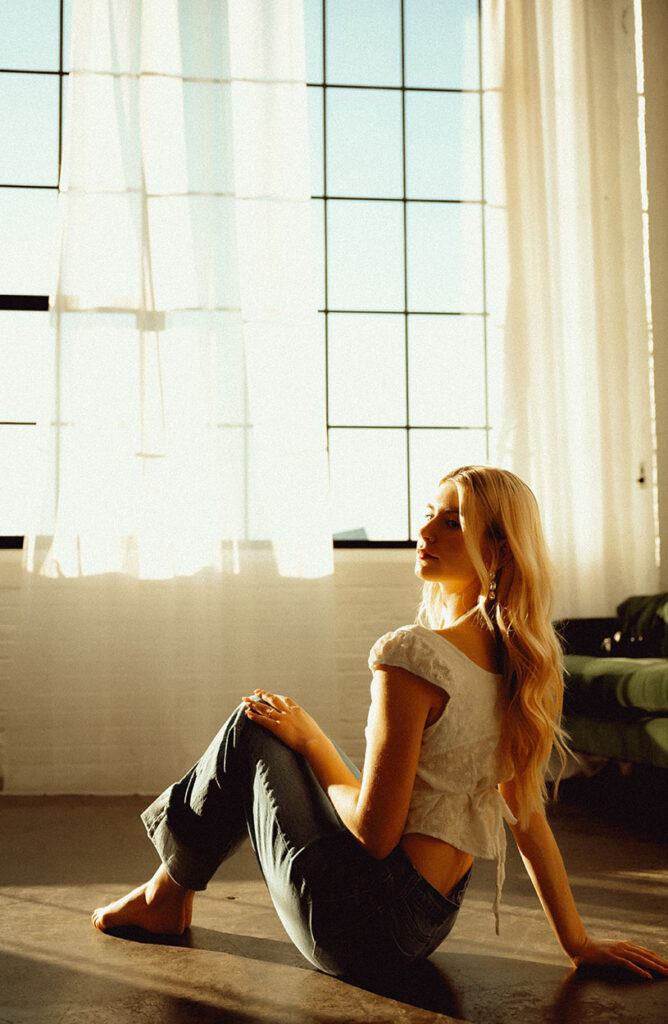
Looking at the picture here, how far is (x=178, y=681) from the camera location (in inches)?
169

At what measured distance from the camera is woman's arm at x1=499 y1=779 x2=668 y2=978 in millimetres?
1785

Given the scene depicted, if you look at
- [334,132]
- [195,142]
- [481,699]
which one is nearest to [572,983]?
[481,699]

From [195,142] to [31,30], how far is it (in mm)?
1098

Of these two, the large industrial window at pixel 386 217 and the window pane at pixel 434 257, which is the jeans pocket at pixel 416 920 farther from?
the window pane at pixel 434 257

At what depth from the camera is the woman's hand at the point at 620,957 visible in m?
1.83

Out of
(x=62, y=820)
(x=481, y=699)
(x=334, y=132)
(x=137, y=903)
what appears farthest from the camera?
(x=334, y=132)

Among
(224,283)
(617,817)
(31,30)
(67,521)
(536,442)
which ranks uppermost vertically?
(31,30)

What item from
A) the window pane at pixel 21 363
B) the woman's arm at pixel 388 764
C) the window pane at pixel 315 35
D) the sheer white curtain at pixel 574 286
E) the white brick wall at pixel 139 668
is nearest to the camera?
the woman's arm at pixel 388 764

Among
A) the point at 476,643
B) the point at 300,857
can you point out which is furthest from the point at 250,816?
the point at 476,643

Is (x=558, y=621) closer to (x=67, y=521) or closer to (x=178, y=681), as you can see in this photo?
(x=178, y=681)

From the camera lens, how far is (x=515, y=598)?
167cm

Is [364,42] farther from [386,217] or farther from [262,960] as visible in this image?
[262,960]

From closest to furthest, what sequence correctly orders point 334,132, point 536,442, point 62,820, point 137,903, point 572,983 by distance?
point 572,983 → point 137,903 → point 62,820 → point 536,442 → point 334,132

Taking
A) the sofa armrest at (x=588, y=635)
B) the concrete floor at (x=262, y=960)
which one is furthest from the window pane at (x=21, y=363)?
the sofa armrest at (x=588, y=635)
